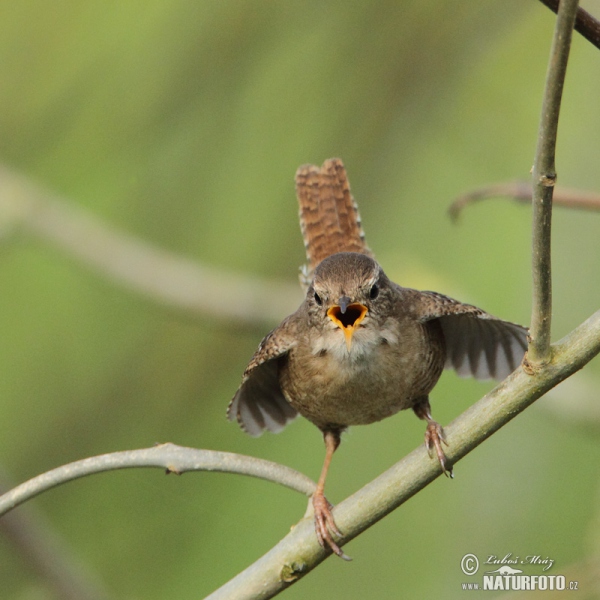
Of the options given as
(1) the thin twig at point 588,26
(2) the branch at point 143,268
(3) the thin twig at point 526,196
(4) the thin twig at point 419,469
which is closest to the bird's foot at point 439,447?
(4) the thin twig at point 419,469

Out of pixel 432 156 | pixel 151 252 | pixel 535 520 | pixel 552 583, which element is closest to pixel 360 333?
pixel 552 583

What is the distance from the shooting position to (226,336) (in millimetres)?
5203

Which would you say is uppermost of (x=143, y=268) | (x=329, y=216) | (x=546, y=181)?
(x=143, y=268)

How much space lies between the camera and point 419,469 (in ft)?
7.23

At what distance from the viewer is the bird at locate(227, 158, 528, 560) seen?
310 centimetres

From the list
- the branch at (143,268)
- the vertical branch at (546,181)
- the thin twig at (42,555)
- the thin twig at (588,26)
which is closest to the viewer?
the vertical branch at (546,181)

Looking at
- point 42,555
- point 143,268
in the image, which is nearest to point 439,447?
point 42,555

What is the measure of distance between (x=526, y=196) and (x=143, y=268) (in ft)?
7.01

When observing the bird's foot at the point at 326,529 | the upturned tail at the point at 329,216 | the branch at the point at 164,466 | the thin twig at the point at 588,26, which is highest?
the upturned tail at the point at 329,216

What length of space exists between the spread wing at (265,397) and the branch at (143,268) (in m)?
1.01

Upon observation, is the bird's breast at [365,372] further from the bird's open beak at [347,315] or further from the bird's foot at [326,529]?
the bird's foot at [326,529]

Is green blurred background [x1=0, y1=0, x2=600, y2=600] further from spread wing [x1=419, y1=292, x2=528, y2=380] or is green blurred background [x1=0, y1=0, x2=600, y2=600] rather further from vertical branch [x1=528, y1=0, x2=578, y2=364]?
vertical branch [x1=528, y1=0, x2=578, y2=364]

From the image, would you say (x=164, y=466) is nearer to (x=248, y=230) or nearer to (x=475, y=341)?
(x=475, y=341)

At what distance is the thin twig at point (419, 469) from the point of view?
2094 mm
